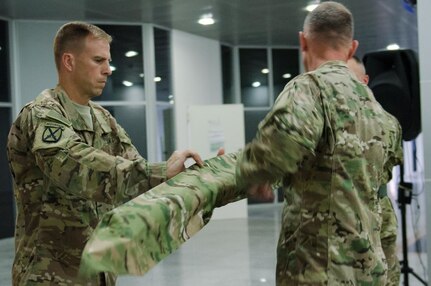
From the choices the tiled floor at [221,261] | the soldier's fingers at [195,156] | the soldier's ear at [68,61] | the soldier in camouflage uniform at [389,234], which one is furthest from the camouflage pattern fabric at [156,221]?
the tiled floor at [221,261]

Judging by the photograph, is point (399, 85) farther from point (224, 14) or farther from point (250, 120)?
point (250, 120)

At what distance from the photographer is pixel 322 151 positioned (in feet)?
5.34

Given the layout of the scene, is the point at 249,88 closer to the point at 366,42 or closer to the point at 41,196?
the point at 366,42

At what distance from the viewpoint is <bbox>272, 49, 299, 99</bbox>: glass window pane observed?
447 inches

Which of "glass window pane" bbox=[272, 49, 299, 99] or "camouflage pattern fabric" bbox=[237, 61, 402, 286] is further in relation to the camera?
"glass window pane" bbox=[272, 49, 299, 99]

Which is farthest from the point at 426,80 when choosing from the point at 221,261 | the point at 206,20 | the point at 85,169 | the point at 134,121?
the point at 134,121

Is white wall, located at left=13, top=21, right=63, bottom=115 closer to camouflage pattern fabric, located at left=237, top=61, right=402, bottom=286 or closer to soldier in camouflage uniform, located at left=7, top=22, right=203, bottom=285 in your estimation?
soldier in camouflage uniform, located at left=7, top=22, right=203, bottom=285

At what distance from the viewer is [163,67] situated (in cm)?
931

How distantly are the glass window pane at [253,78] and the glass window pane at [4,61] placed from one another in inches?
186

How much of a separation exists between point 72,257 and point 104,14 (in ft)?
21.8

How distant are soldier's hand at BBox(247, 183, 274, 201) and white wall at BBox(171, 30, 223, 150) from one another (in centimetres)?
760

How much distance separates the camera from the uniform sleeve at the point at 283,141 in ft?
4.83

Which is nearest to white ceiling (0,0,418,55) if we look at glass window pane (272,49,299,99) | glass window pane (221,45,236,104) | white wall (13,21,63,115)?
white wall (13,21,63,115)

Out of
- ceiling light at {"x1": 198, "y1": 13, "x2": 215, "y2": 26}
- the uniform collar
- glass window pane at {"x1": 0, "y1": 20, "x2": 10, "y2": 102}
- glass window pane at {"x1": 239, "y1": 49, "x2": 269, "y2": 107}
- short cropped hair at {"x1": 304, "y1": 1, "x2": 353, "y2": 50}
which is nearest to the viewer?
short cropped hair at {"x1": 304, "y1": 1, "x2": 353, "y2": 50}
